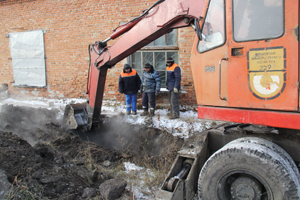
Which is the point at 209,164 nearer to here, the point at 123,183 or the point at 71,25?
the point at 123,183

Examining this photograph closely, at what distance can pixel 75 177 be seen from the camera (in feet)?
11.4

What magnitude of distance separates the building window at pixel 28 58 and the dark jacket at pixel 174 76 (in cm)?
580

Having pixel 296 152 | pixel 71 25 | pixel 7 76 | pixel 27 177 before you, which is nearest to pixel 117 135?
pixel 27 177

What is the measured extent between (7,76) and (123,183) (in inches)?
378

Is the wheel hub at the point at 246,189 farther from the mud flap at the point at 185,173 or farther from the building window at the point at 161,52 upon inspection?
the building window at the point at 161,52

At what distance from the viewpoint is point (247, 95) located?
232 cm

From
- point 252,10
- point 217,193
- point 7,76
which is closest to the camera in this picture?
point 252,10

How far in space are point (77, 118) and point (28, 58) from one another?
5.60 meters

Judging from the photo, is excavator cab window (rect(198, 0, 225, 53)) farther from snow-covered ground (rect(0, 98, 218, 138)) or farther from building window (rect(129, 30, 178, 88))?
building window (rect(129, 30, 178, 88))

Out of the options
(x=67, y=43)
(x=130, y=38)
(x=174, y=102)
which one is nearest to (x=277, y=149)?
(x=130, y=38)

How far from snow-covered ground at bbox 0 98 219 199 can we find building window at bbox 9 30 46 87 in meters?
0.88

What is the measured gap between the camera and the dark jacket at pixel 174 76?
632 centimetres

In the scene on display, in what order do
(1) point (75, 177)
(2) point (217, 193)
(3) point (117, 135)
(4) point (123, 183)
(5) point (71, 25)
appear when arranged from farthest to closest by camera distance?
(5) point (71, 25), (3) point (117, 135), (1) point (75, 177), (4) point (123, 183), (2) point (217, 193)

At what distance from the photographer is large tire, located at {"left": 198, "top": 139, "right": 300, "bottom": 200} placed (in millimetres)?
2166
